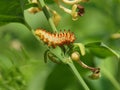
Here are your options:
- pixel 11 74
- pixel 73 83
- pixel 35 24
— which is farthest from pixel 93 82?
pixel 35 24

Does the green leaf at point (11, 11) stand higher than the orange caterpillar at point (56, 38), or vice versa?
the green leaf at point (11, 11)

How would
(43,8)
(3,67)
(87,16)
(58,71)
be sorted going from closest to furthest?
(43,8), (58,71), (3,67), (87,16)

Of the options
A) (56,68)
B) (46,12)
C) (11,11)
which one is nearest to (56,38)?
(46,12)

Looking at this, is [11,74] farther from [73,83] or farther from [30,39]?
[30,39]

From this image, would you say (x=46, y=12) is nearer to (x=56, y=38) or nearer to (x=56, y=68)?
(x=56, y=38)

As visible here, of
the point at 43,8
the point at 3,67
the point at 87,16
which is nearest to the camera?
the point at 43,8

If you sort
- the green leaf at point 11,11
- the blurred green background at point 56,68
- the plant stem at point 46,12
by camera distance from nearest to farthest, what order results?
the plant stem at point 46,12, the green leaf at point 11,11, the blurred green background at point 56,68

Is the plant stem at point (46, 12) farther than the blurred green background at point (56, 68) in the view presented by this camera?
No

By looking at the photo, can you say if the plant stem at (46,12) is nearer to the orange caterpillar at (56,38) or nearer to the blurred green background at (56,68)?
the orange caterpillar at (56,38)

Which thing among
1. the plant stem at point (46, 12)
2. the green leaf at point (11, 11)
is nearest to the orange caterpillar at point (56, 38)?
the plant stem at point (46, 12)
